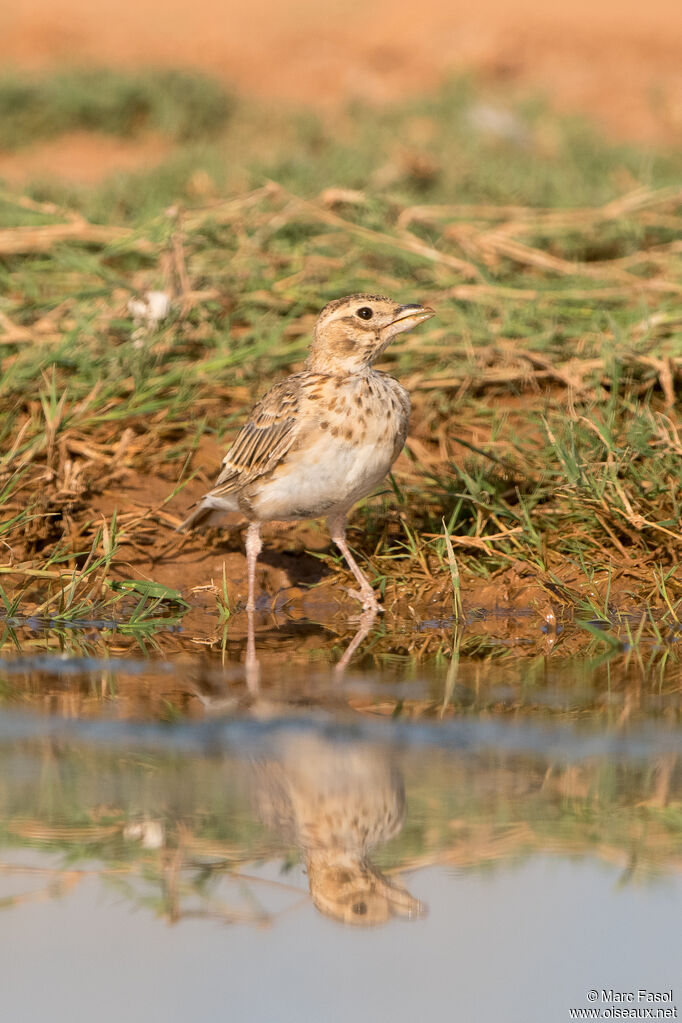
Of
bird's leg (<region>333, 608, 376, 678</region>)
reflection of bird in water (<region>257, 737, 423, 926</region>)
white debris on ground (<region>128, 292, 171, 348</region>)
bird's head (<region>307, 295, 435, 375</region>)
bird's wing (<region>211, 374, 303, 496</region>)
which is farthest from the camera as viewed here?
white debris on ground (<region>128, 292, 171, 348</region>)

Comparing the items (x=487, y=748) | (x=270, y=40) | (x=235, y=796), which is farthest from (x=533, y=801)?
(x=270, y=40)

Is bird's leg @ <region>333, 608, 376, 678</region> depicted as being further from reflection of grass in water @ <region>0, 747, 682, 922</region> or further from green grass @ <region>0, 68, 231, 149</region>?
green grass @ <region>0, 68, 231, 149</region>

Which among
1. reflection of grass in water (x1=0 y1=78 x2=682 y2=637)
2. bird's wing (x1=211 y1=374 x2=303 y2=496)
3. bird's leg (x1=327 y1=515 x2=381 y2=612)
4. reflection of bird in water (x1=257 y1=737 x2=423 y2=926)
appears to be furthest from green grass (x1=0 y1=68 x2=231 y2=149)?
reflection of bird in water (x1=257 y1=737 x2=423 y2=926)

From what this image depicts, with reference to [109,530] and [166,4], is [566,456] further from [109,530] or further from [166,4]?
[166,4]

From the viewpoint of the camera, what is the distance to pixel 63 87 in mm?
15867

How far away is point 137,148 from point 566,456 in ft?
33.0

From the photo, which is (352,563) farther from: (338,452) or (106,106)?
(106,106)

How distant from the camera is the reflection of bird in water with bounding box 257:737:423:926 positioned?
3086mm

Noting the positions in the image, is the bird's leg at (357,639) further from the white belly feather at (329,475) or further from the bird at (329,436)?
the white belly feather at (329,475)

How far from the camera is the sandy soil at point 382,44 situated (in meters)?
19.3

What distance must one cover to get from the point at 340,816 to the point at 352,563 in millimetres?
2322

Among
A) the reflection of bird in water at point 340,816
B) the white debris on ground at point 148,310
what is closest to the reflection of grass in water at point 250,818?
the reflection of bird in water at point 340,816

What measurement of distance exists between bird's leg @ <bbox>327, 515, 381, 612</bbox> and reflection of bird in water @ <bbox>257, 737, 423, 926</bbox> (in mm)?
1591

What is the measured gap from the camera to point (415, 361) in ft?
25.1
